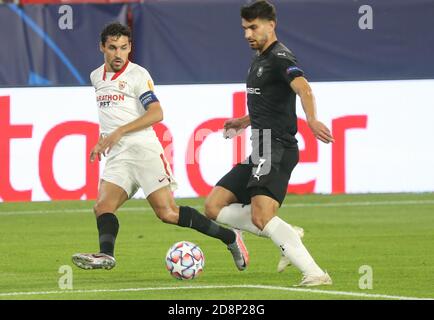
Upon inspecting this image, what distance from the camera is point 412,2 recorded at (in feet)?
66.4

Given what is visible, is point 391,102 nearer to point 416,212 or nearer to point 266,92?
point 416,212

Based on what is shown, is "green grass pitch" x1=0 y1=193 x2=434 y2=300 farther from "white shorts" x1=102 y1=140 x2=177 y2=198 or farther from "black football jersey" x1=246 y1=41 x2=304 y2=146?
"black football jersey" x1=246 y1=41 x2=304 y2=146

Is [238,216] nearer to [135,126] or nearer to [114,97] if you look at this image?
[135,126]

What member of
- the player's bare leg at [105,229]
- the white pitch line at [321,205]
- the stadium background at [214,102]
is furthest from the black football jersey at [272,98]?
the white pitch line at [321,205]

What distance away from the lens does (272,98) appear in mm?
11570

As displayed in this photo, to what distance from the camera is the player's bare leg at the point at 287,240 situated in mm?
11102

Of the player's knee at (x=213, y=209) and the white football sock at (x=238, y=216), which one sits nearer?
the white football sock at (x=238, y=216)

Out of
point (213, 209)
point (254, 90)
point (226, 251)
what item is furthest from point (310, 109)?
point (226, 251)

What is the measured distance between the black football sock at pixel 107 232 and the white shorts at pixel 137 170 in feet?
1.22

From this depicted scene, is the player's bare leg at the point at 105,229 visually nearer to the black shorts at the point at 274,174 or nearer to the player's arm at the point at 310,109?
the black shorts at the point at 274,174

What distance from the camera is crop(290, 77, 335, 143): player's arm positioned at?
10492mm

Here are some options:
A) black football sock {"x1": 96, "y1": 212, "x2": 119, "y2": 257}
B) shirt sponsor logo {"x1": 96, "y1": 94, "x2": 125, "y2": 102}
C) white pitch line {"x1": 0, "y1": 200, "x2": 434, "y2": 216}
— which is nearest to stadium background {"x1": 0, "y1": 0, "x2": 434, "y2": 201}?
white pitch line {"x1": 0, "y1": 200, "x2": 434, "y2": 216}

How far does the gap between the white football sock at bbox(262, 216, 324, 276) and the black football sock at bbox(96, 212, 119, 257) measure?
1.32m
